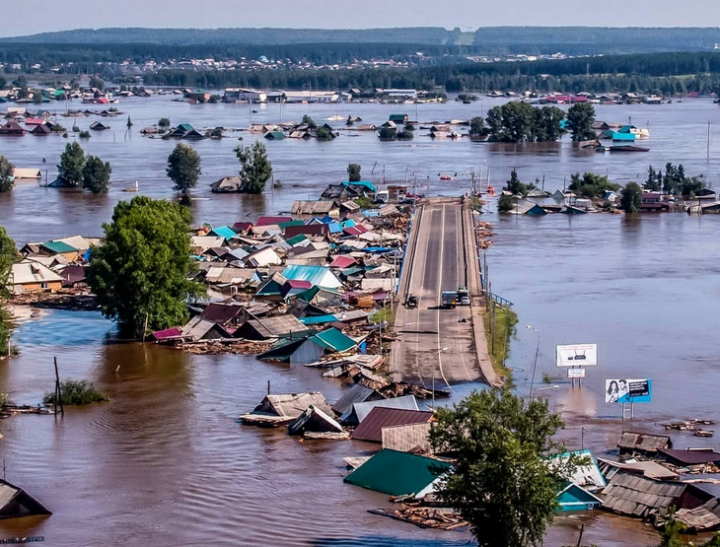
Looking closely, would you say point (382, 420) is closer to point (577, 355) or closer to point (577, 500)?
point (577, 500)

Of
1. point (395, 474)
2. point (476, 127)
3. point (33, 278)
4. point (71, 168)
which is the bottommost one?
point (395, 474)

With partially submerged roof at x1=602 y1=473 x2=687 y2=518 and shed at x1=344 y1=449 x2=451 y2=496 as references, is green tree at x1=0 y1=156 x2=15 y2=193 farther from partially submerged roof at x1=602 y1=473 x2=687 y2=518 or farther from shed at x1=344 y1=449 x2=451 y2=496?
partially submerged roof at x1=602 y1=473 x2=687 y2=518

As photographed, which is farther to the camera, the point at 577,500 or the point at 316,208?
the point at 316,208

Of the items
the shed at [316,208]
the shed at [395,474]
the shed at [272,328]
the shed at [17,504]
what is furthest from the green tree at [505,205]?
the shed at [17,504]

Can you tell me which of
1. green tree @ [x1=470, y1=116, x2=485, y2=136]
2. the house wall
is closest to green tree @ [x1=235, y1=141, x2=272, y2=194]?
the house wall

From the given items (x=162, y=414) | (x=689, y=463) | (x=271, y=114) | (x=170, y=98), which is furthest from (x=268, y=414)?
(x=170, y=98)

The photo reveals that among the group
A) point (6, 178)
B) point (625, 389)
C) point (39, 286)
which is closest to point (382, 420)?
point (625, 389)

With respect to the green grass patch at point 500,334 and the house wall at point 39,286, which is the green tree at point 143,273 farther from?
Result: the green grass patch at point 500,334
